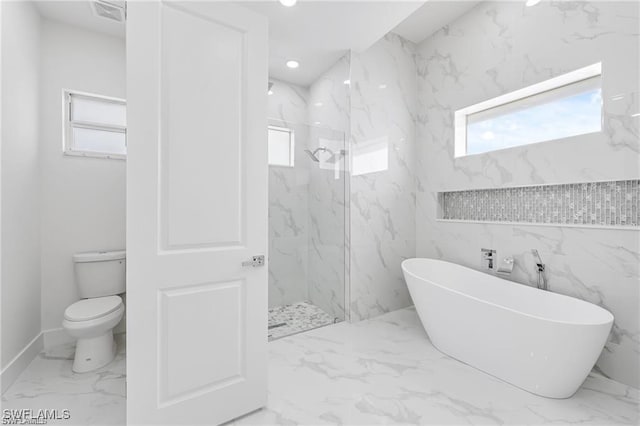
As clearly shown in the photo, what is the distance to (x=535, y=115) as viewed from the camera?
2455 millimetres

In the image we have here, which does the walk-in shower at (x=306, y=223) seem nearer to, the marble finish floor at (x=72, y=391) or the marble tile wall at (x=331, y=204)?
the marble tile wall at (x=331, y=204)

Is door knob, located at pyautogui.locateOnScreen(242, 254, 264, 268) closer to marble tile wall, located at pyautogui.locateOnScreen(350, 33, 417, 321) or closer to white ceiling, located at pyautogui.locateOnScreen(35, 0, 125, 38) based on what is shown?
marble tile wall, located at pyautogui.locateOnScreen(350, 33, 417, 321)

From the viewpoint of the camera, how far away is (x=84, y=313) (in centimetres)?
193

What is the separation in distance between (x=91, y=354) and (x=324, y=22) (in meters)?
3.07

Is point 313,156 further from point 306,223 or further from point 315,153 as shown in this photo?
point 306,223

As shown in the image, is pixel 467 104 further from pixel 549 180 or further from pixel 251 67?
pixel 251 67

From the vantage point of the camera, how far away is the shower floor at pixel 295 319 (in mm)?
2652

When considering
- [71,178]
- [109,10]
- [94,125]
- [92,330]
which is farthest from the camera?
[94,125]

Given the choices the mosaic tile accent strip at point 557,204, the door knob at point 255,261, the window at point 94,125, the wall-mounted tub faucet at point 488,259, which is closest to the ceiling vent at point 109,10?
the window at point 94,125

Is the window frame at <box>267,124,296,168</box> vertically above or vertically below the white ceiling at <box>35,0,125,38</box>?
below

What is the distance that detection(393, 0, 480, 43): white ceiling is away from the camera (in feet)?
8.78

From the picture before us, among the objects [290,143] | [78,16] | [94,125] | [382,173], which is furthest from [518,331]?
[78,16]

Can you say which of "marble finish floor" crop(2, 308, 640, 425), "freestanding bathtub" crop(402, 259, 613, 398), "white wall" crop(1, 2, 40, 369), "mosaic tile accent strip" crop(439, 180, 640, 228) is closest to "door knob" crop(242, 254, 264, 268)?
"marble finish floor" crop(2, 308, 640, 425)

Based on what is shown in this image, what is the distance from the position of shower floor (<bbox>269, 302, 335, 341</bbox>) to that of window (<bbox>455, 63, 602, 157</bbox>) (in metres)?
2.24
